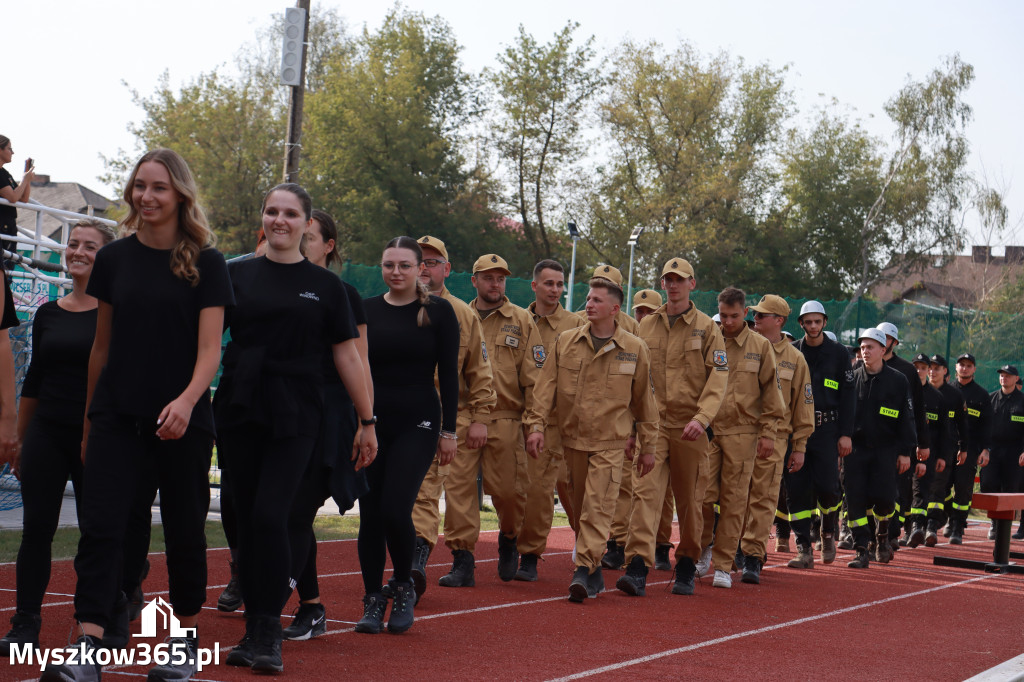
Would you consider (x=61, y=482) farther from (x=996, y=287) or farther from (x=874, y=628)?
(x=996, y=287)

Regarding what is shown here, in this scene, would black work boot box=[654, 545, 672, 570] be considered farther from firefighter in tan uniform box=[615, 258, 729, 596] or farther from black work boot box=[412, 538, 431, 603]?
black work boot box=[412, 538, 431, 603]

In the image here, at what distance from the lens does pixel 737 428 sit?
10133mm

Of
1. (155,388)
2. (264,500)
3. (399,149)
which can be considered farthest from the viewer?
(399,149)

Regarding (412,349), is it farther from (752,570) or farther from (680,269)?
(752,570)

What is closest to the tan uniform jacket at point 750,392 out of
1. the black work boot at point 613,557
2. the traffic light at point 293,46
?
the black work boot at point 613,557

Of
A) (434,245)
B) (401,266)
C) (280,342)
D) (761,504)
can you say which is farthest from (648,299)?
(280,342)

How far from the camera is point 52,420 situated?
566 centimetres

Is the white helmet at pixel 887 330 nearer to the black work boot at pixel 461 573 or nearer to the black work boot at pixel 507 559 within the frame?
the black work boot at pixel 507 559

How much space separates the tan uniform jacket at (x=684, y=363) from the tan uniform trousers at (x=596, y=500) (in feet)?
2.92

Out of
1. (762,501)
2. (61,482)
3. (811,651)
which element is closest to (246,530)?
(61,482)

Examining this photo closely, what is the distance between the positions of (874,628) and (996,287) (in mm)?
48521

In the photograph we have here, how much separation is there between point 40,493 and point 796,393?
7.27 metres

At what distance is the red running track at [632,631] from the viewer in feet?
19.9

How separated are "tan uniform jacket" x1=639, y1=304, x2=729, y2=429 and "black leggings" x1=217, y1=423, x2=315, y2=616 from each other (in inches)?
176
